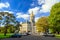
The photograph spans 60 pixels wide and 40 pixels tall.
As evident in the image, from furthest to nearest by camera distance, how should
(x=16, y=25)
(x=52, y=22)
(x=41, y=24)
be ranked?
(x=41, y=24), (x=52, y=22), (x=16, y=25)

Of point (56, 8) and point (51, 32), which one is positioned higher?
point (56, 8)

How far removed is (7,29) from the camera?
52.6 ft

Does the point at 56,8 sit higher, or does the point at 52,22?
the point at 56,8

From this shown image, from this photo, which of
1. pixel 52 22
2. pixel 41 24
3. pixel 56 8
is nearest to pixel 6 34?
pixel 52 22

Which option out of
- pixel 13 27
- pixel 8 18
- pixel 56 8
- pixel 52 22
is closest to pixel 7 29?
pixel 13 27

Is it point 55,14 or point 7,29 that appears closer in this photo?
point 7,29

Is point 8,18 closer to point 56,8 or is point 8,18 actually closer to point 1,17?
point 1,17

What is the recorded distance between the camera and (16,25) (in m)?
17.3

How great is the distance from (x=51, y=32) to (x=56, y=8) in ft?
9.34

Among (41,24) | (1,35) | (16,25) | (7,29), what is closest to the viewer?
(1,35)

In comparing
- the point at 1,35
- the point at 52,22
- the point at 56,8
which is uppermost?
the point at 56,8

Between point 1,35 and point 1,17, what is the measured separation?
6.02 feet

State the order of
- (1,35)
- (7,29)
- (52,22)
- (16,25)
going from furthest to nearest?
1. (52,22)
2. (16,25)
3. (7,29)
4. (1,35)

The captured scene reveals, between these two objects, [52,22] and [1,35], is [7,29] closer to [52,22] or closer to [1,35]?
[1,35]
